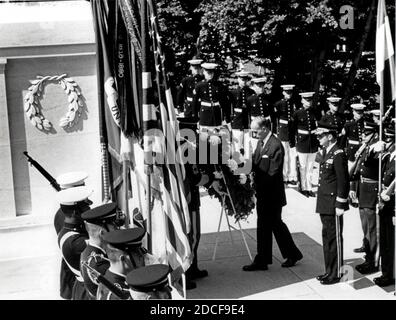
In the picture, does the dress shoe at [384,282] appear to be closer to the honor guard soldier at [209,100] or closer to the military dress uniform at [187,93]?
the honor guard soldier at [209,100]

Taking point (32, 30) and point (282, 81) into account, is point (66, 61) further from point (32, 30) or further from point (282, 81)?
point (282, 81)

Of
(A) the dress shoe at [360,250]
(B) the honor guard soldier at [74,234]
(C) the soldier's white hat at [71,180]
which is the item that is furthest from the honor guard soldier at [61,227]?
(A) the dress shoe at [360,250]

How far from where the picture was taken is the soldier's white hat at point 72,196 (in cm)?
559

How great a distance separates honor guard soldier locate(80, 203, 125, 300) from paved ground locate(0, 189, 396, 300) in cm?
180

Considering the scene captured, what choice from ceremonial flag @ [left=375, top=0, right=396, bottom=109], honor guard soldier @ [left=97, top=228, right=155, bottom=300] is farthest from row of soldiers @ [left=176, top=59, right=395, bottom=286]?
Answer: honor guard soldier @ [left=97, top=228, right=155, bottom=300]

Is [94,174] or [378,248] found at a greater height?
[94,174]

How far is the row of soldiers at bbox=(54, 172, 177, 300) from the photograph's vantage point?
418cm

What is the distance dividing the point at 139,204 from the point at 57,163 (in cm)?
119

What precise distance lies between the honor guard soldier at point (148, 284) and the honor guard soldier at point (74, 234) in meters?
1.17

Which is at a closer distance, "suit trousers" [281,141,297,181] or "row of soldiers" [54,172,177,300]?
"row of soldiers" [54,172,177,300]

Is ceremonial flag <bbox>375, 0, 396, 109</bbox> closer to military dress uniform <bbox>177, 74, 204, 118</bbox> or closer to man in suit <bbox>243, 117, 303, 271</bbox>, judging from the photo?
man in suit <bbox>243, 117, 303, 271</bbox>

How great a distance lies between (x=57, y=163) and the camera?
7449mm

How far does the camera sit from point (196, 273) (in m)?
7.20
